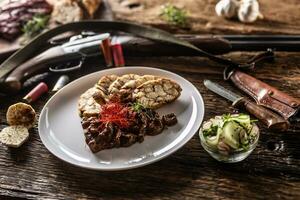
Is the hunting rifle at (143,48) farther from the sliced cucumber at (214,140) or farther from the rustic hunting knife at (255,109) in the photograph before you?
the sliced cucumber at (214,140)

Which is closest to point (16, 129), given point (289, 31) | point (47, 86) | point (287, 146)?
point (47, 86)

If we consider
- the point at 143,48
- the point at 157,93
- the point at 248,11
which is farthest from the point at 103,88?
the point at 248,11

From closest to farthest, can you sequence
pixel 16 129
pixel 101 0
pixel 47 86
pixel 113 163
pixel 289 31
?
pixel 113 163, pixel 16 129, pixel 47 86, pixel 289 31, pixel 101 0

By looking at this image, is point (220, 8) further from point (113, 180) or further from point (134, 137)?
point (113, 180)

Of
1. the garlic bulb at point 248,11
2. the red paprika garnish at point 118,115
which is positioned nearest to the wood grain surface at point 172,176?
the red paprika garnish at point 118,115

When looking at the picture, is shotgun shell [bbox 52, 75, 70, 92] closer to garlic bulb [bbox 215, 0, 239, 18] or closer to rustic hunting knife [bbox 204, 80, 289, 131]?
rustic hunting knife [bbox 204, 80, 289, 131]

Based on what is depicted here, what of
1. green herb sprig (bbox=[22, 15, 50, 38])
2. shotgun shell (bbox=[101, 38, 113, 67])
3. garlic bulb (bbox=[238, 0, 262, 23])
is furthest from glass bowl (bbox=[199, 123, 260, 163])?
green herb sprig (bbox=[22, 15, 50, 38])

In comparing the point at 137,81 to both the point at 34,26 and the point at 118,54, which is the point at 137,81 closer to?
the point at 118,54
